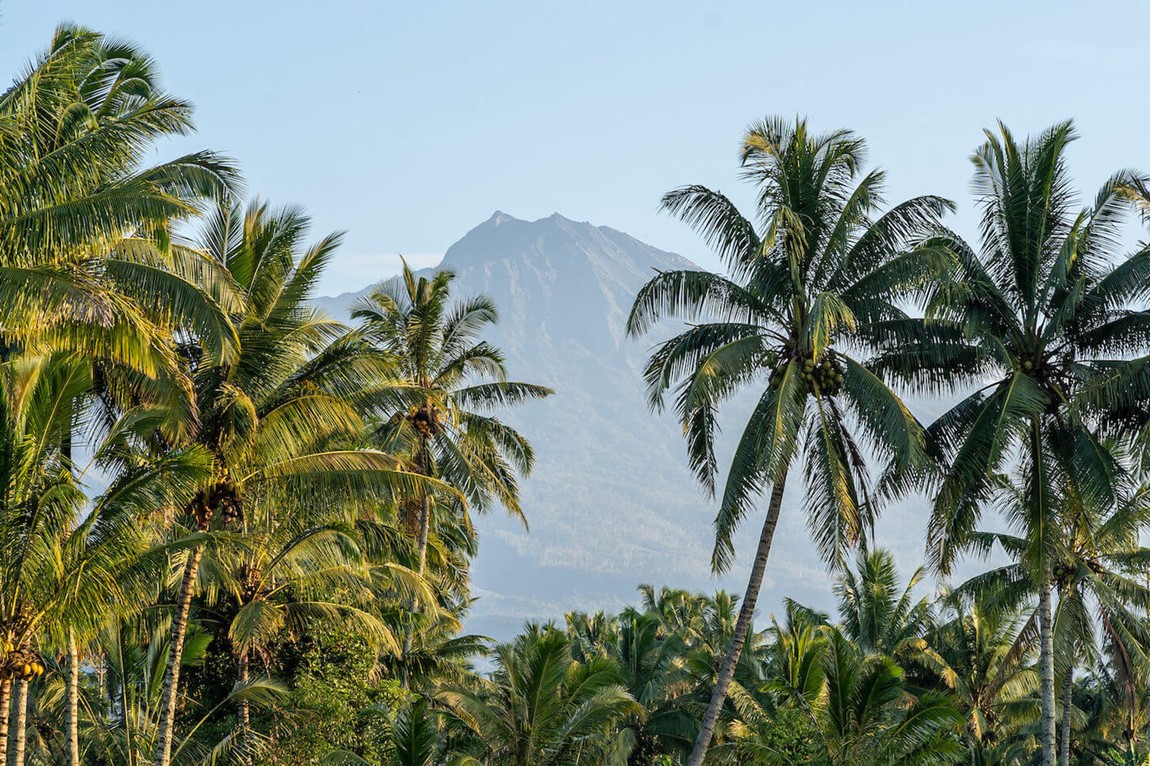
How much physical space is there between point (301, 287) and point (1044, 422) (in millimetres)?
13528

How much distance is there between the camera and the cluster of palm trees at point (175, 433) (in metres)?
14.5

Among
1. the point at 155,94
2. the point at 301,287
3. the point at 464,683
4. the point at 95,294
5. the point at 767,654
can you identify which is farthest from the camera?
the point at 767,654

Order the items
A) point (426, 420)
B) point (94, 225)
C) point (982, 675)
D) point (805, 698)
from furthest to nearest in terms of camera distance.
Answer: point (982, 675) < point (426, 420) < point (805, 698) < point (94, 225)

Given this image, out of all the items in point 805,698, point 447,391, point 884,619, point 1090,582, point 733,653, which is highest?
point 447,391

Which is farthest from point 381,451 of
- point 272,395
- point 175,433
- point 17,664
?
point 17,664

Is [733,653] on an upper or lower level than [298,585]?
lower

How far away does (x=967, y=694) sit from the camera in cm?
3575

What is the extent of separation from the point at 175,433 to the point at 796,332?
10.6m

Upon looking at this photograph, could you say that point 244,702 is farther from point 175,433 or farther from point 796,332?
point 796,332

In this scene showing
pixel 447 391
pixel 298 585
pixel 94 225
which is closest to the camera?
pixel 94 225

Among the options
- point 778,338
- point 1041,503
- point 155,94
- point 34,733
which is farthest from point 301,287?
point 34,733

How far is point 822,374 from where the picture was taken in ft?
68.8

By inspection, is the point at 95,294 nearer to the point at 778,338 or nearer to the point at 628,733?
the point at 778,338

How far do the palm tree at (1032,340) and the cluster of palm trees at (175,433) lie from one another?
30.6ft
